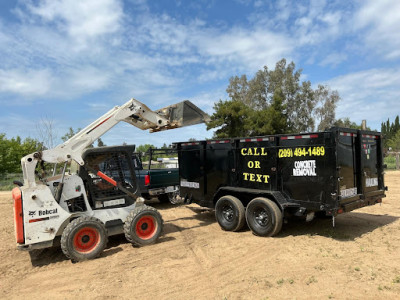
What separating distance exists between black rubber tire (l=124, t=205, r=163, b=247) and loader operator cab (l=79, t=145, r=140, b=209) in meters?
0.47

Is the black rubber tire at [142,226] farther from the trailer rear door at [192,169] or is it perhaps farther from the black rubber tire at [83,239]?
the trailer rear door at [192,169]

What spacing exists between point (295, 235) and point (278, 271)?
6.80ft

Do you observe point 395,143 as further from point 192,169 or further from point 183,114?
point 183,114

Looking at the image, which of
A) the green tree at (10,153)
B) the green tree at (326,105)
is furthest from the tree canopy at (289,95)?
the green tree at (10,153)

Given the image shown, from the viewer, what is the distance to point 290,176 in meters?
6.19

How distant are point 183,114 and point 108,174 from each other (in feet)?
6.68

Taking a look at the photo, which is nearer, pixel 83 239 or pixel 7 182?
pixel 83 239

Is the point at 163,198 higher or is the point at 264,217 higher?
the point at 264,217

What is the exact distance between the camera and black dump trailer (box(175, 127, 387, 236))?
5688 mm

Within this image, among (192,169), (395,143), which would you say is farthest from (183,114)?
(395,143)

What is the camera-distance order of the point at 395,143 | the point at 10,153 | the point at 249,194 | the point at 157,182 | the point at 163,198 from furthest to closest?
the point at 395,143 < the point at 10,153 < the point at 163,198 < the point at 157,182 < the point at 249,194

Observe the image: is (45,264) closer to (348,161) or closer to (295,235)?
(295,235)

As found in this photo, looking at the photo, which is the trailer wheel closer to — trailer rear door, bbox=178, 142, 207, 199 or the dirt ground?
the dirt ground

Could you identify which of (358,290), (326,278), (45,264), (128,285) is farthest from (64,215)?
(358,290)
